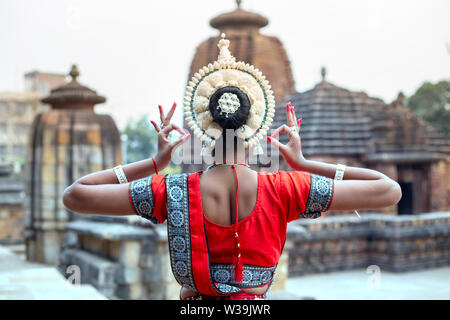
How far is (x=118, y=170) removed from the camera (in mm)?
2328

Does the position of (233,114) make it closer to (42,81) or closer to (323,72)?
(323,72)

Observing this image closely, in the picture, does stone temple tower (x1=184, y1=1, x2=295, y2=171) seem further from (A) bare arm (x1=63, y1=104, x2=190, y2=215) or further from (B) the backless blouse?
(B) the backless blouse

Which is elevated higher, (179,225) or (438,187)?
(179,225)

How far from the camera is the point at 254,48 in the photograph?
18.3m

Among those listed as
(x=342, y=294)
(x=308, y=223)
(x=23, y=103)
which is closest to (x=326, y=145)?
(x=308, y=223)

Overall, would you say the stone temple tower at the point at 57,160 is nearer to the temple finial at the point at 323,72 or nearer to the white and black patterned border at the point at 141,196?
the temple finial at the point at 323,72

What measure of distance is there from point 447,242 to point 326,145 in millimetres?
3198

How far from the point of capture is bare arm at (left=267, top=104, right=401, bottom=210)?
7.10 ft

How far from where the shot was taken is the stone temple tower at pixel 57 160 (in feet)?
29.3

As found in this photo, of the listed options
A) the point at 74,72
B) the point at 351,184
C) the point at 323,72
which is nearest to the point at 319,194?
the point at 351,184

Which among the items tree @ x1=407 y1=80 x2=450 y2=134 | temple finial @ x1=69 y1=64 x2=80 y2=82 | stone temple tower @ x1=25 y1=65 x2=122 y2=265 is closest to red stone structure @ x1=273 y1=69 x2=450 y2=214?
stone temple tower @ x1=25 y1=65 x2=122 y2=265

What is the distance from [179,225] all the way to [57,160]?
287 inches

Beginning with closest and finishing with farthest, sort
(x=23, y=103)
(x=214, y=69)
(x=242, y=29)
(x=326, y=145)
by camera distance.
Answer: (x=214, y=69), (x=326, y=145), (x=242, y=29), (x=23, y=103)
